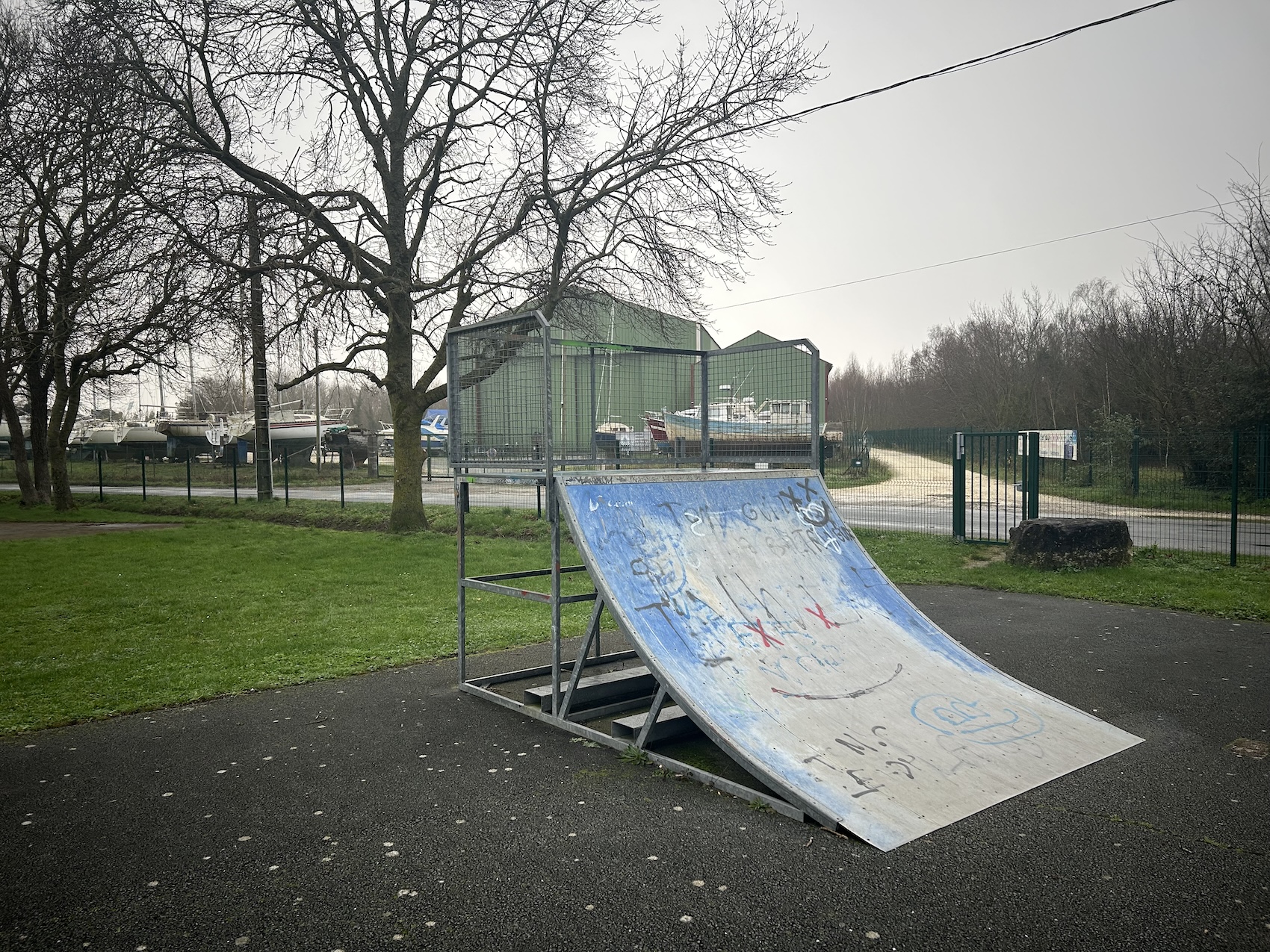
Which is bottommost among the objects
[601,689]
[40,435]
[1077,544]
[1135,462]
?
[601,689]

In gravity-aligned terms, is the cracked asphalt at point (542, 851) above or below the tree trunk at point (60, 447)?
below

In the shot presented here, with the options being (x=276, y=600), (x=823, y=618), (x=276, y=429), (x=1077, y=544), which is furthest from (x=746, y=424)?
(x=276, y=429)

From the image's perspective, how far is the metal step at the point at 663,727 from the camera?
4.86 meters

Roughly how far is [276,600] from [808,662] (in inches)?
274

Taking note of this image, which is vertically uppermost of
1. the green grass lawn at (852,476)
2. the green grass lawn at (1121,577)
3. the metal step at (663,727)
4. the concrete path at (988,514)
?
the green grass lawn at (852,476)

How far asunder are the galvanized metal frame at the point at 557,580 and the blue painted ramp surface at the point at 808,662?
0.22 metres

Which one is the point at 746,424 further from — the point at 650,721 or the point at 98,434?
the point at 98,434

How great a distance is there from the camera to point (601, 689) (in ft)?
18.4

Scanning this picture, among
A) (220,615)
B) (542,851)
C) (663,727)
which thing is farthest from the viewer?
(220,615)

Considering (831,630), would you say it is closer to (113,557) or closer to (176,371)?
(113,557)

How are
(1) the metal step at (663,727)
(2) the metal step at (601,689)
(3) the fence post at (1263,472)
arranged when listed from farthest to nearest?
1. (3) the fence post at (1263,472)
2. (2) the metal step at (601,689)
3. (1) the metal step at (663,727)

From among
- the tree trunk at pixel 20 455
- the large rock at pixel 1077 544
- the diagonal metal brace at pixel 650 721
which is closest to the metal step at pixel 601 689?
the diagonal metal brace at pixel 650 721

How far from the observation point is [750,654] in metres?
5.00

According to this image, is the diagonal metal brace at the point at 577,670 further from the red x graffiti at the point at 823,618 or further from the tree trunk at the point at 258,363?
the tree trunk at the point at 258,363
